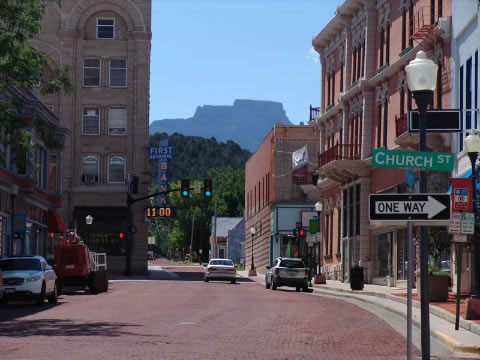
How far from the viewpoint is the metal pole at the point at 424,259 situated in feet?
39.7

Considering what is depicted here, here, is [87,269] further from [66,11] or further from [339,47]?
[66,11]

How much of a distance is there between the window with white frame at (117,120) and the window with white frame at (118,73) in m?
1.91

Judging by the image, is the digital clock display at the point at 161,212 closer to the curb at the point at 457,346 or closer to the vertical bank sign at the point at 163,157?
the vertical bank sign at the point at 163,157

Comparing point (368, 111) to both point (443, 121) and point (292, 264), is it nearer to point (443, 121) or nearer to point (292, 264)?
point (292, 264)

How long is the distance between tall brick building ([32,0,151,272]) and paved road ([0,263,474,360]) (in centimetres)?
4116

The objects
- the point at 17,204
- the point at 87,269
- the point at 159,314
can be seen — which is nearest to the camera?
the point at 159,314

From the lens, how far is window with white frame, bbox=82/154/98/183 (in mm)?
71375

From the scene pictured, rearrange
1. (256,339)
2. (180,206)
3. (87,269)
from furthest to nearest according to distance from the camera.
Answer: (180,206), (87,269), (256,339)

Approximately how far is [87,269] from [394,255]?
571 inches

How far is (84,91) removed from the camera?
71.4 m

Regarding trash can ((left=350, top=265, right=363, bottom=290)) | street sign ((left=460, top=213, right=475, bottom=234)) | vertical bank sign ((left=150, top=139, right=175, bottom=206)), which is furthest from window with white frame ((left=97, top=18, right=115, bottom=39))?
street sign ((left=460, top=213, right=475, bottom=234))

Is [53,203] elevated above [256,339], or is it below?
above

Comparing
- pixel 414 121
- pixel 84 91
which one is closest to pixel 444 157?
pixel 414 121

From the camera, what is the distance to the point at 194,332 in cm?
1911
